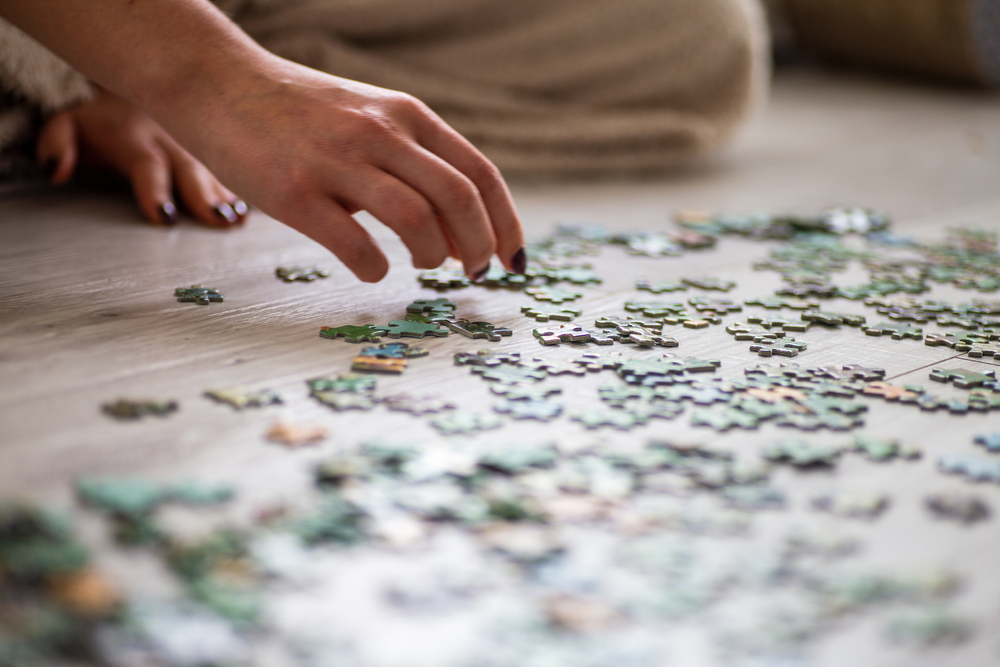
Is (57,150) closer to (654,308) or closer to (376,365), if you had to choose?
(376,365)

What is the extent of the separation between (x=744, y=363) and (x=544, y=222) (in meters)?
0.92

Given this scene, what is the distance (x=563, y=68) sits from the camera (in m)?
2.67

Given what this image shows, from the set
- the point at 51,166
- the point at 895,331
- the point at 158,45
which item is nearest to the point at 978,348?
the point at 895,331

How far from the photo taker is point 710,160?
292 centimetres

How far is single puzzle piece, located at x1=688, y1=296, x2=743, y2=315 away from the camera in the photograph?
1.45m

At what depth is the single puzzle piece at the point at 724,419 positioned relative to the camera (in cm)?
103

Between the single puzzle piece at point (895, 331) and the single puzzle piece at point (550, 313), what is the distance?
0.44m

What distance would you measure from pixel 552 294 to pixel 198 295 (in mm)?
560

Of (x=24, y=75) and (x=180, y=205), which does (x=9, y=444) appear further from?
(x=24, y=75)

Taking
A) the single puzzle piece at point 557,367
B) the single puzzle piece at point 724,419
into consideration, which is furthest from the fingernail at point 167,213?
the single puzzle piece at point 724,419

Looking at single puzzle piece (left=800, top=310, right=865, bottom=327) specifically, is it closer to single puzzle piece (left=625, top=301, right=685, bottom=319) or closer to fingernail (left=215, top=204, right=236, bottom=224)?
single puzzle piece (left=625, top=301, right=685, bottom=319)

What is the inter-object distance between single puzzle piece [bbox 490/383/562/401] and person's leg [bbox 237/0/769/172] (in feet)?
5.12

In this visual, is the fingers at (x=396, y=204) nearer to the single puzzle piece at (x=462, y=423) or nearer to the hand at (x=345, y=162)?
the hand at (x=345, y=162)

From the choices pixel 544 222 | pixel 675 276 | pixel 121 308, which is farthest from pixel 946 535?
pixel 544 222
